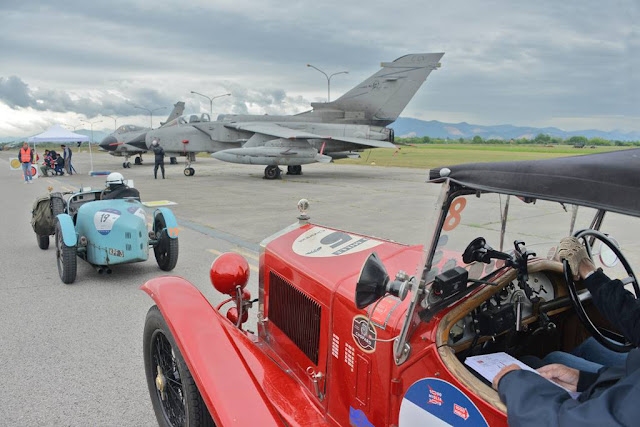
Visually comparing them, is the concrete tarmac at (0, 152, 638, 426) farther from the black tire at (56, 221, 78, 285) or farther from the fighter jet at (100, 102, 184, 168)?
the fighter jet at (100, 102, 184, 168)

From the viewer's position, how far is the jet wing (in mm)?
22234

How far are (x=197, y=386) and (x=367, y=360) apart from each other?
91 centimetres

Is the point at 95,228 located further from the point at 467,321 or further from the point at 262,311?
the point at 467,321

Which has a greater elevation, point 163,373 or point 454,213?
point 454,213

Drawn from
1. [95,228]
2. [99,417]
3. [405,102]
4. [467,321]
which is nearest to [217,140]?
[405,102]

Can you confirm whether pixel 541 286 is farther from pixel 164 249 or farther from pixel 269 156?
pixel 269 156

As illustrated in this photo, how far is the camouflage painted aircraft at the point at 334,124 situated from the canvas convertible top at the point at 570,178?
2164cm

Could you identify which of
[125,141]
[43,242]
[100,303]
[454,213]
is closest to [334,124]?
[125,141]

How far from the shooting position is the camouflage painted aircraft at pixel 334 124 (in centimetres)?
Answer: 2419

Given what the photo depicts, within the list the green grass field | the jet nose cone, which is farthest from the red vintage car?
the jet nose cone

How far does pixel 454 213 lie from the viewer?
1.78 m

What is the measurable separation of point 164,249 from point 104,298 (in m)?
1.25

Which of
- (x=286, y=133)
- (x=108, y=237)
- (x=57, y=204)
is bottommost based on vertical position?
(x=108, y=237)

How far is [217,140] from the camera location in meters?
25.5
